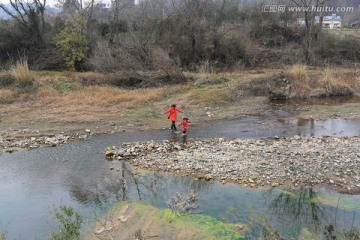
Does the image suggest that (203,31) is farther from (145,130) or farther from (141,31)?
(145,130)

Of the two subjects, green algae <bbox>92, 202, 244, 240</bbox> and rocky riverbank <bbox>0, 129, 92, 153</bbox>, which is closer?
green algae <bbox>92, 202, 244, 240</bbox>

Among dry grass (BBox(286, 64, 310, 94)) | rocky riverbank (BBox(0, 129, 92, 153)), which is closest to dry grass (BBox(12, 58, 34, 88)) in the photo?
rocky riverbank (BBox(0, 129, 92, 153))

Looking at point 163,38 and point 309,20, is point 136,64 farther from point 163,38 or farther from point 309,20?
point 309,20

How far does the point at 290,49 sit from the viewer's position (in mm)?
33344

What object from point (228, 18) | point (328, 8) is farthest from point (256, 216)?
point (328, 8)

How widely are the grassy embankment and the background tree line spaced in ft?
9.06

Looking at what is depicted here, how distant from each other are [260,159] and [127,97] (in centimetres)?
1063

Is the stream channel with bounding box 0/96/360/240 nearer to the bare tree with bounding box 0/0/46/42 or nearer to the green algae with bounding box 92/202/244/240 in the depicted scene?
the green algae with bounding box 92/202/244/240

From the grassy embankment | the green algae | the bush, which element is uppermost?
the bush

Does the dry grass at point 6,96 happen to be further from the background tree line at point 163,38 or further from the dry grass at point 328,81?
the dry grass at point 328,81

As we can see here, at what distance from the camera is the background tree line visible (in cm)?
2641

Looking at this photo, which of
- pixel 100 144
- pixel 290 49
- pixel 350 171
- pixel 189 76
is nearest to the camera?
pixel 350 171

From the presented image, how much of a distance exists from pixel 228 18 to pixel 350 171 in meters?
28.6

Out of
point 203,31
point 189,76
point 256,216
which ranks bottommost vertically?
point 256,216
